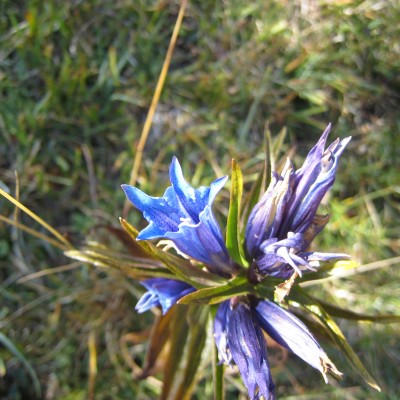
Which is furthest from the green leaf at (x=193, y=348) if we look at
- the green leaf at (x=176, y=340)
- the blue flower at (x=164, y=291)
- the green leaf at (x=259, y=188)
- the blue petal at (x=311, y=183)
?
the blue petal at (x=311, y=183)

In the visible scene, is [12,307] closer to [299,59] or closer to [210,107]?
[210,107]

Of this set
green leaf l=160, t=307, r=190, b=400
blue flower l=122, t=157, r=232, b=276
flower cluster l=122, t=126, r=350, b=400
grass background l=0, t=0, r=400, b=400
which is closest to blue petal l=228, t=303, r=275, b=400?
flower cluster l=122, t=126, r=350, b=400

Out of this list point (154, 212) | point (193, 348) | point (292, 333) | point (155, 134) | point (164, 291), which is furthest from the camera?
point (155, 134)

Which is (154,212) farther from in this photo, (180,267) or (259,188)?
(259,188)

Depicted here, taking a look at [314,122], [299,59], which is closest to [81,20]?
[299,59]

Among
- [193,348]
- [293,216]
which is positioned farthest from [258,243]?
[193,348]

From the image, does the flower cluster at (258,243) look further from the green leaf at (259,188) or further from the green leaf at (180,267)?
the green leaf at (259,188)
